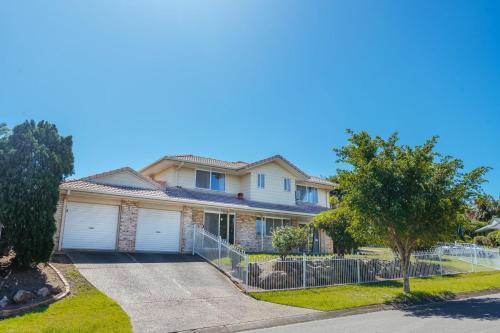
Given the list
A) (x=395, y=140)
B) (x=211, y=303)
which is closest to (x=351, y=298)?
(x=211, y=303)

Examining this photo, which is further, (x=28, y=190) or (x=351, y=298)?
(x=351, y=298)

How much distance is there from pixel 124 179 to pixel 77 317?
40.9 ft

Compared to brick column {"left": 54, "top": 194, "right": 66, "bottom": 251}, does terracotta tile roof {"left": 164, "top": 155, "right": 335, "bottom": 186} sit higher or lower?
higher

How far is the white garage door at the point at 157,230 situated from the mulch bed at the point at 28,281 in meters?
6.92

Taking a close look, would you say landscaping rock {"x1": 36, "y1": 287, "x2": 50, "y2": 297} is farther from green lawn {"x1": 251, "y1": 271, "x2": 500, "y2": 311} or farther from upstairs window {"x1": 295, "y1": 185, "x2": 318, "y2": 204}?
upstairs window {"x1": 295, "y1": 185, "x2": 318, "y2": 204}

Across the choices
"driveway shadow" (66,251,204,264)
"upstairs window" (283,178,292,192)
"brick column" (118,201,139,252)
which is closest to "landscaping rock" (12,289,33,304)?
"driveway shadow" (66,251,204,264)

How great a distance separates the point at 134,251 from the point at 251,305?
9481 millimetres

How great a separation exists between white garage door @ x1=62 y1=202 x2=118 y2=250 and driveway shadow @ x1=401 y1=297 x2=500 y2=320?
13817 millimetres

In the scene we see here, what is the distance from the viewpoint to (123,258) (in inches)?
643

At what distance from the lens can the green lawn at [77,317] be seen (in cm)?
796

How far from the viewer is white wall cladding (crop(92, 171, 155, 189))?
19.9 metres

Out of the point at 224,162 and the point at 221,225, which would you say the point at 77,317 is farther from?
the point at 224,162

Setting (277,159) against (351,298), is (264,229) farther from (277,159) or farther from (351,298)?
(351,298)

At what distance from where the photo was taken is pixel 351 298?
12867 millimetres
